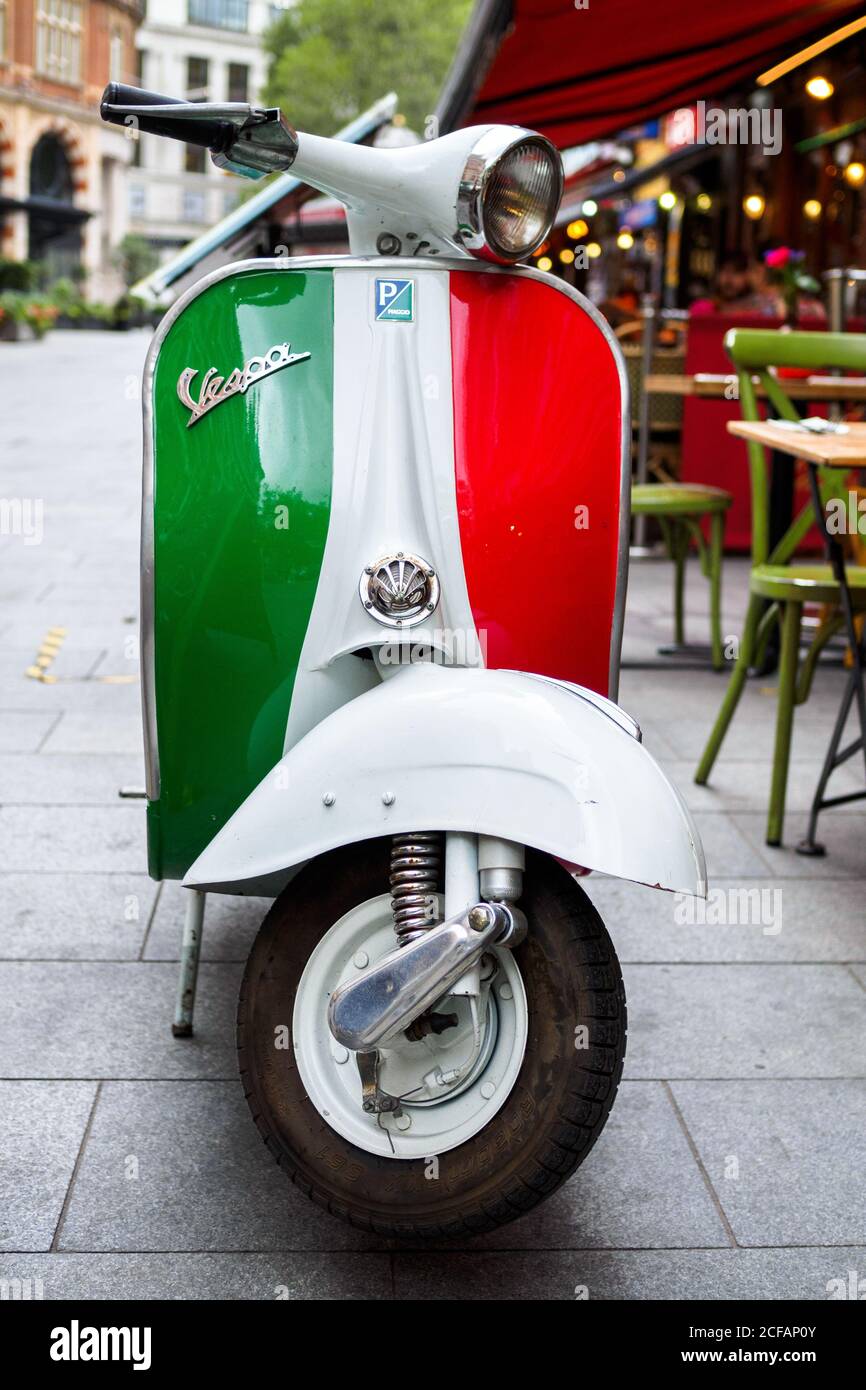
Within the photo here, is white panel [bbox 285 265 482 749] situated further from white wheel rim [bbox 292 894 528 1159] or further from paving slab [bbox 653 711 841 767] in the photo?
paving slab [bbox 653 711 841 767]

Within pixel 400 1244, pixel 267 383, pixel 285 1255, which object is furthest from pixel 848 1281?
pixel 267 383

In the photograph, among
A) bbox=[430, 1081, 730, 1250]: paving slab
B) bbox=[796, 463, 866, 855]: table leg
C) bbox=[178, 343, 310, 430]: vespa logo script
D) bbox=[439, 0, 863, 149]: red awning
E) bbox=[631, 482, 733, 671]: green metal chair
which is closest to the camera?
bbox=[430, 1081, 730, 1250]: paving slab

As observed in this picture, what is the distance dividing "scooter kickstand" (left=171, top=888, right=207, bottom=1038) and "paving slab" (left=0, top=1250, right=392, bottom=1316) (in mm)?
644

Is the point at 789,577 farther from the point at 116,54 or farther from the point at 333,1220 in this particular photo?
the point at 116,54

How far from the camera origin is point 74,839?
3545 millimetres

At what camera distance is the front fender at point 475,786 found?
5.90ft

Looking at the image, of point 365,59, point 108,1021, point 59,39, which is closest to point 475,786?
point 108,1021

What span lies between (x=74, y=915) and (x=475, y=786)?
61.3 inches

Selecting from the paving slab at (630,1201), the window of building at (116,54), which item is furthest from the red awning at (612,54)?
the window of building at (116,54)

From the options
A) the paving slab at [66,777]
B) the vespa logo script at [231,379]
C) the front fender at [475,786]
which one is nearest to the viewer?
the front fender at [475,786]

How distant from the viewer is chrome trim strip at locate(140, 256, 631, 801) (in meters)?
2.13

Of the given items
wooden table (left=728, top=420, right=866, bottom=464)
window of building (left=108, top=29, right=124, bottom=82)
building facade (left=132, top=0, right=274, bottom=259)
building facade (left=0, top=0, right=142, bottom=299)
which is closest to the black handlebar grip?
wooden table (left=728, top=420, right=866, bottom=464)

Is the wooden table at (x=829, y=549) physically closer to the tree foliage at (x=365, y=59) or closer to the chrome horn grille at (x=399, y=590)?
the chrome horn grille at (x=399, y=590)
